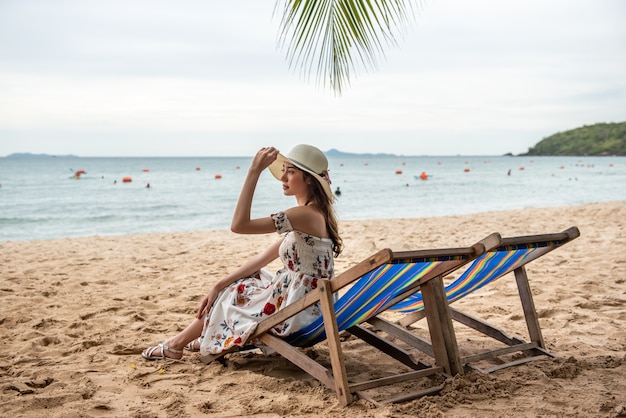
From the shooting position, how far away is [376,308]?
2.53 m

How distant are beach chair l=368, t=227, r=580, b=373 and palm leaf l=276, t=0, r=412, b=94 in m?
1.22

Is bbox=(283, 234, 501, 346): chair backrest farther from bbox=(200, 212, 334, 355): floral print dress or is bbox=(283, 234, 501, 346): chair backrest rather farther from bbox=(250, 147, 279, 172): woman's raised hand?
bbox=(250, 147, 279, 172): woman's raised hand

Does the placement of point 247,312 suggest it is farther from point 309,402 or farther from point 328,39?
point 328,39

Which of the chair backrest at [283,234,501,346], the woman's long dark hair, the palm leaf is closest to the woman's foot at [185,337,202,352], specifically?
the chair backrest at [283,234,501,346]

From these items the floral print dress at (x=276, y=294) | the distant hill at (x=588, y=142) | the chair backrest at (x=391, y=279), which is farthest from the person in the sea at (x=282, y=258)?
the distant hill at (x=588, y=142)

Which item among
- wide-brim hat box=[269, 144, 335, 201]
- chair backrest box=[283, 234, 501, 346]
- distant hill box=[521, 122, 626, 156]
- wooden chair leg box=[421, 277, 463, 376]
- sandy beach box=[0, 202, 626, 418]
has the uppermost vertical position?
distant hill box=[521, 122, 626, 156]

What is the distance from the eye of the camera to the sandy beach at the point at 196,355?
2328 mm

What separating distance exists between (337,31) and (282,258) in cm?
132

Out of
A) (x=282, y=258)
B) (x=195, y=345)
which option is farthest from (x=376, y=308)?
(x=195, y=345)

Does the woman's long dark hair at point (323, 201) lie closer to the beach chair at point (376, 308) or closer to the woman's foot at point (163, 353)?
the beach chair at point (376, 308)

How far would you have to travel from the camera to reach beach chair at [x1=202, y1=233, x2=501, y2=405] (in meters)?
2.18

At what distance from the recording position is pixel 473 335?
3.52 metres

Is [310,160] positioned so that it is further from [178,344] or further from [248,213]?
[178,344]

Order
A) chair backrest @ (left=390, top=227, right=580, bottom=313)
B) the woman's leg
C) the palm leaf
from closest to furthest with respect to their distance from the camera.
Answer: chair backrest @ (left=390, top=227, right=580, bottom=313) < the palm leaf < the woman's leg
